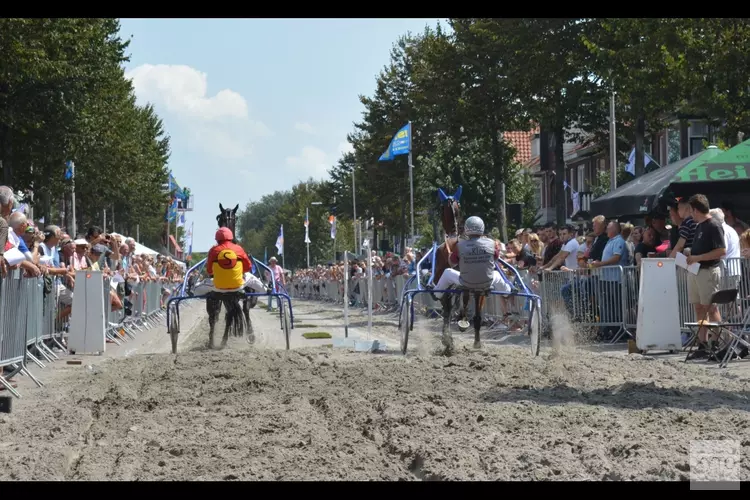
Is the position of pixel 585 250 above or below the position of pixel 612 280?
above

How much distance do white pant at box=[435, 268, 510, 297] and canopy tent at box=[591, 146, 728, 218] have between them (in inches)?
184

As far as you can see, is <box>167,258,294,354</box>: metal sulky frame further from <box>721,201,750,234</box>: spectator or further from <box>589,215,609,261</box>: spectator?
<box>721,201,750,234</box>: spectator

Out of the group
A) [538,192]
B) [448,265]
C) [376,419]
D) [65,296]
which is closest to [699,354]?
[448,265]

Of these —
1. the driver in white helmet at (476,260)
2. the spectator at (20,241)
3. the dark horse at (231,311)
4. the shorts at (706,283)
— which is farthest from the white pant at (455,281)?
the spectator at (20,241)

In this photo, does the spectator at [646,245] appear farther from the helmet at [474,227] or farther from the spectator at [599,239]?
the helmet at [474,227]

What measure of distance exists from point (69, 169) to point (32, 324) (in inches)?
1121

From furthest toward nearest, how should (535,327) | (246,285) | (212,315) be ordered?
(212,315), (246,285), (535,327)

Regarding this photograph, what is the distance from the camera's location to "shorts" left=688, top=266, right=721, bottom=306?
1491 centimetres

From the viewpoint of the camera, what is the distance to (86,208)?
60531 millimetres

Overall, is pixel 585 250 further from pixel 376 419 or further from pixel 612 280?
pixel 376 419

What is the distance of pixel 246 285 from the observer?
18781mm

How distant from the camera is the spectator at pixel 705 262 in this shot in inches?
581

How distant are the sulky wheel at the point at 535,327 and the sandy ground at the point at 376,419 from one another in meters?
0.75

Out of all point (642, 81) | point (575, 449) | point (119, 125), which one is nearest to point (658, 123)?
point (642, 81)
